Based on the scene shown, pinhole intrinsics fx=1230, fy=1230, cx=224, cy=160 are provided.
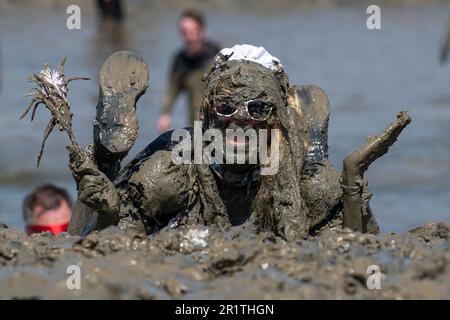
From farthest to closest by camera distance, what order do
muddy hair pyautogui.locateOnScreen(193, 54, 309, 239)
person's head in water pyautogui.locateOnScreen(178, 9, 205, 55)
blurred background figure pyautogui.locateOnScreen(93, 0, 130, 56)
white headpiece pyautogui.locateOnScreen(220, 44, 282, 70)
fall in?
blurred background figure pyautogui.locateOnScreen(93, 0, 130, 56), person's head in water pyautogui.locateOnScreen(178, 9, 205, 55), white headpiece pyautogui.locateOnScreen(220, 44, 282, 70), muddy hair pyautogui.locateOnScreen(193, 54, 309, 239)

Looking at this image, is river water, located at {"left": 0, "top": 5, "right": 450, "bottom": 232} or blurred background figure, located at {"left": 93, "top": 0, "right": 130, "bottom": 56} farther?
blurred background figure, located at {"left": 93, "top": 0, "right": 130, "bottom": 56}

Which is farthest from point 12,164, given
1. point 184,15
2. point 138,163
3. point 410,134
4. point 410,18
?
point 410,18

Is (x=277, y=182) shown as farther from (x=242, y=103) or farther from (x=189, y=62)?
(x=189, y=62)

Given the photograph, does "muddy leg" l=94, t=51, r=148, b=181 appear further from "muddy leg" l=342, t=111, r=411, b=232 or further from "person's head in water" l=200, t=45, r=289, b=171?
"muddy leg" l=342, t=111, r=411, b=232

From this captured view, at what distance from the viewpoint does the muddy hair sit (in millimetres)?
5648

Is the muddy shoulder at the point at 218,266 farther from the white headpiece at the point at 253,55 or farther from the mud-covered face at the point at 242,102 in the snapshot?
the white headpiece at the point at 253,55

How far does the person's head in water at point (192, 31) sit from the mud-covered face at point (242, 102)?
792 cm

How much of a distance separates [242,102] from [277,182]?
404 mm

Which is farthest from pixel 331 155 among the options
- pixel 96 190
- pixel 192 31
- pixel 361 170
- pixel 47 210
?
pixel 96 190

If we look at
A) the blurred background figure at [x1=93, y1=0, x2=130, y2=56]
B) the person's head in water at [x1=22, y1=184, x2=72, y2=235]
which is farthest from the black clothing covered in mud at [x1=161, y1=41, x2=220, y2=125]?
the blurred background figure at [x1=93, y1=0, x2=130, y2=56]

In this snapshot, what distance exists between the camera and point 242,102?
558 centimetres

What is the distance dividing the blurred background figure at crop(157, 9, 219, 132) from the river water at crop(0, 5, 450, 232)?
915 millimetres

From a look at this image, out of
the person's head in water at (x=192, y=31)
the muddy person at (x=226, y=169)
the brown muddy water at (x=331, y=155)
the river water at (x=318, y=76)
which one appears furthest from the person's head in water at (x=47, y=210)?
the person's head in water at (x=192, y=31)
